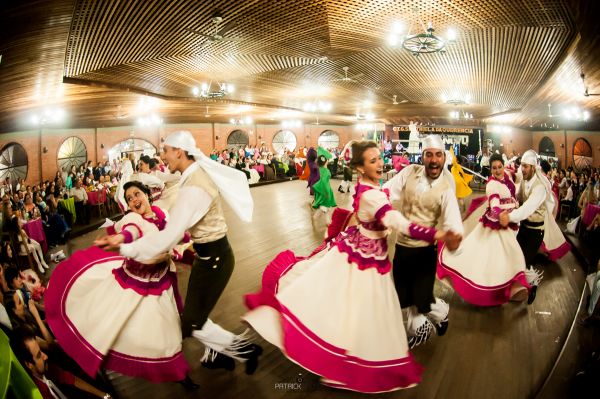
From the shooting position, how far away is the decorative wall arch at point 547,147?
19727mm

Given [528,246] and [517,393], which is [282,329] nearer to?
[517,393]

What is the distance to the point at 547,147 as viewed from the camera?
20297 mm

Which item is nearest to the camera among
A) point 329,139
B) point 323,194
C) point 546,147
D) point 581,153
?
point 323,194

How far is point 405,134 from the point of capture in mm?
21531

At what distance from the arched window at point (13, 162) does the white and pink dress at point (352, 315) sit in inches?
499

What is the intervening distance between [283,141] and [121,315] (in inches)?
886

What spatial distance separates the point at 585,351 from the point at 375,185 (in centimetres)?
214

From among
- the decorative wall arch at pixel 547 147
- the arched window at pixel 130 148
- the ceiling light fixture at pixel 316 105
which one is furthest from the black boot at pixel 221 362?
the decorative wall arch at pixel 547 147

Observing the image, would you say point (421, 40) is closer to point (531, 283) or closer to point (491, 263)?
point (491, 263)

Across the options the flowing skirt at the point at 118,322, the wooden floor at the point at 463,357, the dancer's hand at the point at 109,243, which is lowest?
the wooden floor at the point at 463,357

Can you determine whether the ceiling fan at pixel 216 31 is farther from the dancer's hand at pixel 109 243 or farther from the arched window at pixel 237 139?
the arched window at pixel 237 139

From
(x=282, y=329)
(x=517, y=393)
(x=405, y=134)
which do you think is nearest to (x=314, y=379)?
(x=282, y=329)

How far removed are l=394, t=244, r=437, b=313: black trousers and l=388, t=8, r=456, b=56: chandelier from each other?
321 cm

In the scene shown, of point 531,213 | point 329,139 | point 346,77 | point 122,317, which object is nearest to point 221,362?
point 122,317
